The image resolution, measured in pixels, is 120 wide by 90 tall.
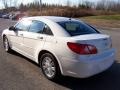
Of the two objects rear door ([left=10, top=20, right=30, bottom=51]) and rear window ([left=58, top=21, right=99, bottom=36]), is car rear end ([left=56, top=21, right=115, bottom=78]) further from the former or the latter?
rear door ([left=10, top=20, right=30, bottom=51])

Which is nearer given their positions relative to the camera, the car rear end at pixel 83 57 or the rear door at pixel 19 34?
the car rear end at pixel 83 57

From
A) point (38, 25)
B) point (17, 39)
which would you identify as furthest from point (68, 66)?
point (17, 39)

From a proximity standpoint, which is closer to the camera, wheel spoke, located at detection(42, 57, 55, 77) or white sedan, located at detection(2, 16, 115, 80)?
white sedan, located at detection(2, 16, 115, 80)

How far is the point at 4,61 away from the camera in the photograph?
7336 mm

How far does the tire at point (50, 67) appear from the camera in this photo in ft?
17.8

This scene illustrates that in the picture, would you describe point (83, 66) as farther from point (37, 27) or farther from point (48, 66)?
point (37, 27)

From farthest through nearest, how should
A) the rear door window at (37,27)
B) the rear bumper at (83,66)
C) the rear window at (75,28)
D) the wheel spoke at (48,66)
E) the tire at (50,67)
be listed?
1. the rear door window at (37,27)
2. the rear window at (75,28)
3. the wheel spoke at (48,66)
4. the tire at (50,67)
5. the rear bumper at (83,66)

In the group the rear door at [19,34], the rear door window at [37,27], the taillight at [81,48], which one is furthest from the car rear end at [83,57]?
the rear door at [19,34]

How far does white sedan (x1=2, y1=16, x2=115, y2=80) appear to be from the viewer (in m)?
5.02

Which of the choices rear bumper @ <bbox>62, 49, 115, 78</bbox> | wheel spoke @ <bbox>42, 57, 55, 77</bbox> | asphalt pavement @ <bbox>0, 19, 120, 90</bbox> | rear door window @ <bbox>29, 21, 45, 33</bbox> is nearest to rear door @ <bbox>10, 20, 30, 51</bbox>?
rear door window @ <bbox>29, 21, 45, 33</bbox>

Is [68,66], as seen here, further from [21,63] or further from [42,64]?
[21,63]

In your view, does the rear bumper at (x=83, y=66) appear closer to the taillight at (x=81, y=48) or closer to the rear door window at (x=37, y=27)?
the taillight at (x=81, y=48)

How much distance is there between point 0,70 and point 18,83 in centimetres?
119

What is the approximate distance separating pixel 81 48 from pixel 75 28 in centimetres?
108
